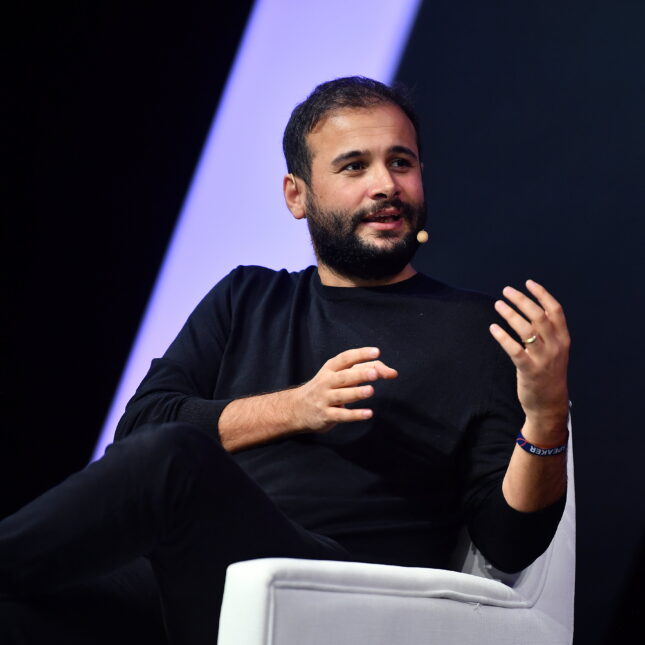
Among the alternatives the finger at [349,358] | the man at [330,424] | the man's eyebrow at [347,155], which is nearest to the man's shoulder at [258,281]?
the man at [330,424]

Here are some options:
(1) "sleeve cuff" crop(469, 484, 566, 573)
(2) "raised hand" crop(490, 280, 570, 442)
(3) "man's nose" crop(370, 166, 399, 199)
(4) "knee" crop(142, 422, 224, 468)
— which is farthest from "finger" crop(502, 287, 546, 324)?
(3) "man's nose" crop(370, 166, 399, 199)

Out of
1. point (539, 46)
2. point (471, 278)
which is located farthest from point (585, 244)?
point (539, 46)

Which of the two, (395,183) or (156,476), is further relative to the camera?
(395,183)

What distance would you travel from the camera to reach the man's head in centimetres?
164

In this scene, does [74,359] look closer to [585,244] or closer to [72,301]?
[72,301]

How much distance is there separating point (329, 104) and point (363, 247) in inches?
12.0

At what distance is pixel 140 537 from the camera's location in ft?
3.56

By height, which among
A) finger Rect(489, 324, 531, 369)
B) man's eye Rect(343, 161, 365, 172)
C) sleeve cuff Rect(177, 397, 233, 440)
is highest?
man's eye Rect(343, 161, 365, 172)

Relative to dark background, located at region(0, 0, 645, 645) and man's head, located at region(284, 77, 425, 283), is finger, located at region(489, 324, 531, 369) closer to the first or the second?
man's head, located at region(284, 77, 425, 283)

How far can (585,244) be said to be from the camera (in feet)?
6.06

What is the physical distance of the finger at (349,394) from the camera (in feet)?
4.01

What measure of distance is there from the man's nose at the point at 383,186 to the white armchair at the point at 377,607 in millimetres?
668

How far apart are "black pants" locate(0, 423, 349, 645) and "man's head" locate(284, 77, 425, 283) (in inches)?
24.4

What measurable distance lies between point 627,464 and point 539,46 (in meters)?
0.87
